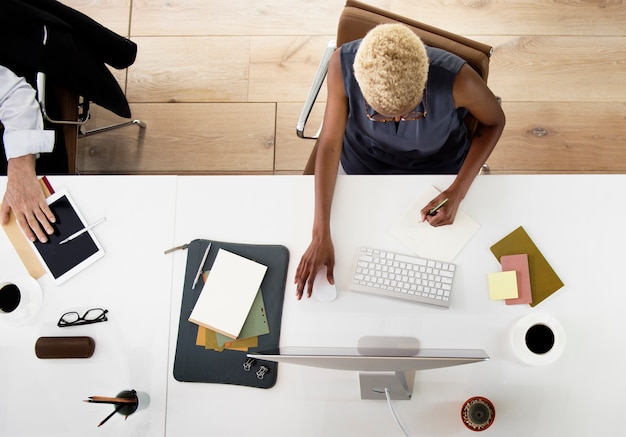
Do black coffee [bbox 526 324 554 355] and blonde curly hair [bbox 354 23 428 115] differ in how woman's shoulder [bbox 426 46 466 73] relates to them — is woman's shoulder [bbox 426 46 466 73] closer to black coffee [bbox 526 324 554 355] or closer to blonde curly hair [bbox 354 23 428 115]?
blonde curly hair [bbox 354 23 428 115]

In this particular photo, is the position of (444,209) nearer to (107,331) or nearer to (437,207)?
(437,207)

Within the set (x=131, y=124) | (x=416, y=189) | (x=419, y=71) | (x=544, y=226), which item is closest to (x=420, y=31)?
(x=419, y=71)

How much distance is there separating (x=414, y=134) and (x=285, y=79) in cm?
104

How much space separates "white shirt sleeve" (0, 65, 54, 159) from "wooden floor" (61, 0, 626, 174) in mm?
705

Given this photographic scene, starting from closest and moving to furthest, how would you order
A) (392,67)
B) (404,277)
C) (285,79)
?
1. (392,67)
2. (404,277)
3. (285,79)

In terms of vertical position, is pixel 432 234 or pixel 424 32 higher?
pixel 424 32

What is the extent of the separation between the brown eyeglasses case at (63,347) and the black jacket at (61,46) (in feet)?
2.62

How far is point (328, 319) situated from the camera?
1.38 meters

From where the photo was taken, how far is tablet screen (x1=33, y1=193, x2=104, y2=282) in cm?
146

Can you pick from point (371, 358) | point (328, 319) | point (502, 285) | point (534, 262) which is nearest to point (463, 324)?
point (502, 285)

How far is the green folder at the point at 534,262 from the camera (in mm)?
1350

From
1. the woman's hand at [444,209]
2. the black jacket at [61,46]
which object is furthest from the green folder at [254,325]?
the black jacket at [61,46]

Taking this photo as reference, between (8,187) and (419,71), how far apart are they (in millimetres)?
1211

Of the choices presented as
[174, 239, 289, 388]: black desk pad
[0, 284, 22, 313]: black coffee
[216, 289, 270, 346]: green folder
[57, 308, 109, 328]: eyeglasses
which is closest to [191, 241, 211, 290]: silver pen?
[174, 239, 289, 388]: black desk pad
